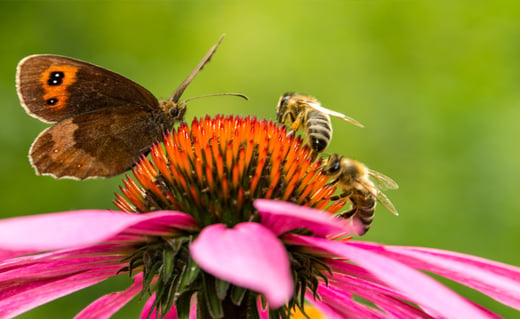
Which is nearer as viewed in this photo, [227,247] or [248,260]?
[248,260]

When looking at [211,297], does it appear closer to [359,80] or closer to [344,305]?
[344,305]

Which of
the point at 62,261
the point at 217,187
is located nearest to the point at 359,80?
the point at 217,187

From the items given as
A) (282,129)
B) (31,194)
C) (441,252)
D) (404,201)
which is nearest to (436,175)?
(404,201)

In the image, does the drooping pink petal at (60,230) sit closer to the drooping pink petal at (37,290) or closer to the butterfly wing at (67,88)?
the drooping pink petal at (37,290)

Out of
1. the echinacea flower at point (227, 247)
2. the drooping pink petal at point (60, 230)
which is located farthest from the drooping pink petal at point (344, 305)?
the drooping pink petal at point (60, 230)

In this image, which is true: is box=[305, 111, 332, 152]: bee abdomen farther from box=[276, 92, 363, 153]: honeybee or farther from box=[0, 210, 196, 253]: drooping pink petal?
box=[0, 210, 196, 253]: drooping pink petal

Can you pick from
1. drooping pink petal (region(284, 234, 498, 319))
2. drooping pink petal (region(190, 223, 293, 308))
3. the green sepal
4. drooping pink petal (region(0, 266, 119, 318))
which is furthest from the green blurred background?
drooping pink petal (region(190, 223, 293, 308))

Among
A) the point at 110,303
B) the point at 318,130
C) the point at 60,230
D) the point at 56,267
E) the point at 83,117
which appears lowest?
the point at 110,303
